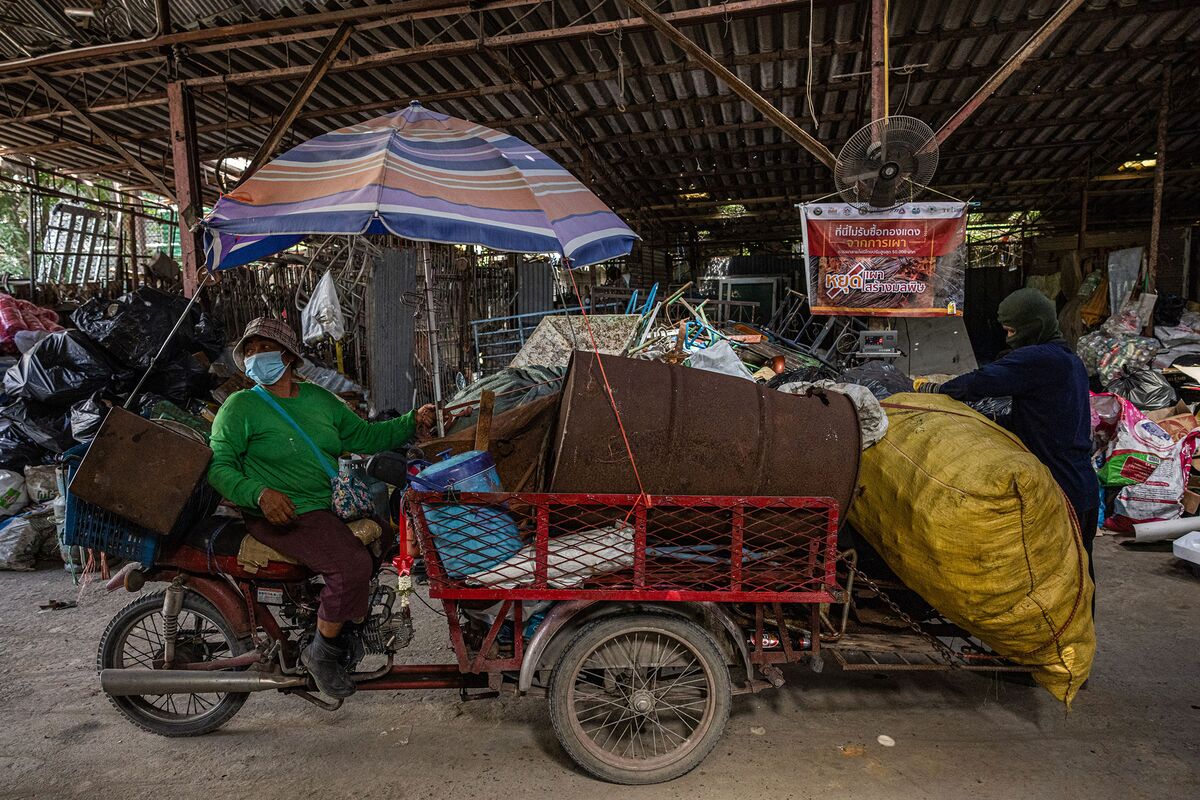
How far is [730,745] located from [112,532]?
8.92 ft

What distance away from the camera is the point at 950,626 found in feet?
9.68

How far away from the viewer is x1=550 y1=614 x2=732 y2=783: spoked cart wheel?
251 centimetres

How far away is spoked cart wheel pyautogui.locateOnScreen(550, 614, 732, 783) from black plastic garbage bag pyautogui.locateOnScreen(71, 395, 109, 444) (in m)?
4.67

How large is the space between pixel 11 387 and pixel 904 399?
22.6 feet

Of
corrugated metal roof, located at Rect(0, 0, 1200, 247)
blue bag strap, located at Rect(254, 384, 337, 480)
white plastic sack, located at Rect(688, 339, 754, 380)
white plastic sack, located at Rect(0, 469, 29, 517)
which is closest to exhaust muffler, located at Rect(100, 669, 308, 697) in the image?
blue bag strap, located at Rect(254, 384, 337, 480)

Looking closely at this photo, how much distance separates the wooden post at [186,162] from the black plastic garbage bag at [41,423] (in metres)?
1.70

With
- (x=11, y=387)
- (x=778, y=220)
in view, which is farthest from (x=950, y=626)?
(x=778, y=220)

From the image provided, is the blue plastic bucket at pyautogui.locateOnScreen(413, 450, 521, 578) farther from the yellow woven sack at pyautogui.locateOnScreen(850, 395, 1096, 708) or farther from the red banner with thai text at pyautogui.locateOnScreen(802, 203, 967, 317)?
the red banner with thai text at pyautogui.locateOnScreen(802, 203, 967, 317)

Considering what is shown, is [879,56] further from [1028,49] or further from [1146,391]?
[1146,391]

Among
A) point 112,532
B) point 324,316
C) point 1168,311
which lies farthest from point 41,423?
point 1168,311

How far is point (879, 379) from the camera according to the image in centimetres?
511

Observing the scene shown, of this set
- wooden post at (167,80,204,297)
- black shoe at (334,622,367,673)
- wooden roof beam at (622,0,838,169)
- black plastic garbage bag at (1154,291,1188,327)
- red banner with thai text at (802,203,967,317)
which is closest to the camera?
black shoe at (334,622,367,673)

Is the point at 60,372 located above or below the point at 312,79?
below

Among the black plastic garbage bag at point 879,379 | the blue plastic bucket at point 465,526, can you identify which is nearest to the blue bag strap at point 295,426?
the blue plastic bucket at point 465,526
